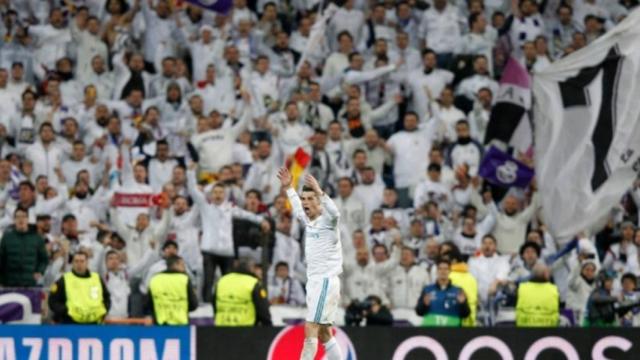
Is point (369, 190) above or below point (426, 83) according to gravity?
below

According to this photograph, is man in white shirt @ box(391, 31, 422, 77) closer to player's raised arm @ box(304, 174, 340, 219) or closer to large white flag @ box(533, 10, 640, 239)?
large white flag @ box(533, 10, 640, 239)

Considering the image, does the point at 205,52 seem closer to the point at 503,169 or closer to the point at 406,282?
the point at 503,169

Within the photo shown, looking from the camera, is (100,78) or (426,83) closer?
(100,78)

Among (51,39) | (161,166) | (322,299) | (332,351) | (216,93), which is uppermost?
(51,39)

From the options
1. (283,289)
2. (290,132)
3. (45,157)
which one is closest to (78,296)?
(283,289)

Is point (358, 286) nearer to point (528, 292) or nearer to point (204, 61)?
point (528, 292)

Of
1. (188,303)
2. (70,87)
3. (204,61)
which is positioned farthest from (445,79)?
(188,303)

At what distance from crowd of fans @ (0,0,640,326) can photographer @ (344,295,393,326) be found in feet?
0.08

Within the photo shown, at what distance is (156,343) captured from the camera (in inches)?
844

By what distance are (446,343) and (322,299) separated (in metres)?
2.82

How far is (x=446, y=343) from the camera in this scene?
71.1ft

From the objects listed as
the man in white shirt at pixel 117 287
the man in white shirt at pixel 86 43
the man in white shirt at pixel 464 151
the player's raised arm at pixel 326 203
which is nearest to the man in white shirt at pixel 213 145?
the man in white shirt at pixel 86 43

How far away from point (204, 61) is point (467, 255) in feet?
19.0

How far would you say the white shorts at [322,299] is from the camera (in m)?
19.3
